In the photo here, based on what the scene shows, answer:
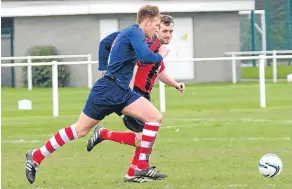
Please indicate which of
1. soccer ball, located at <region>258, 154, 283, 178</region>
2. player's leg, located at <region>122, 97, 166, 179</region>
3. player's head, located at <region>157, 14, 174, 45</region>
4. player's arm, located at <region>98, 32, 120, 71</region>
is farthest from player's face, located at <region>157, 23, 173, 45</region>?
soccer ball, located at <region>258, 154, 283, 178</region>

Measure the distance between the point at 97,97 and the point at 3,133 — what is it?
7904 millimetres

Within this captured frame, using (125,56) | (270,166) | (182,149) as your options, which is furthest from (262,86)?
(125,56)

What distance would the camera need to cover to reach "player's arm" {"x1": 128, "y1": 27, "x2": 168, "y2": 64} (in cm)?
1043

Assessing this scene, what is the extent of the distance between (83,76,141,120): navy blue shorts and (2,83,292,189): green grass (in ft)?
2.60

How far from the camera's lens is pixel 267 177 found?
1105 cm

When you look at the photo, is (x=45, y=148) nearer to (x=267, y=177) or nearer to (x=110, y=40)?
(x=110, y=40)

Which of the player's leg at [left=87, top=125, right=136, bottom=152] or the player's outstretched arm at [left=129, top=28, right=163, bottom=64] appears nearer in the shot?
the player's outstretched arm at [left=129, top=28, right=163, bottom=64]

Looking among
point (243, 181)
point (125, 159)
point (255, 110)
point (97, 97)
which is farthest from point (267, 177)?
point (255, 110)

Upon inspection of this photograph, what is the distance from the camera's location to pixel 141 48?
34.3ft

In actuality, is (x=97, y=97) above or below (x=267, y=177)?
above

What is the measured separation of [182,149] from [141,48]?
4613 mm

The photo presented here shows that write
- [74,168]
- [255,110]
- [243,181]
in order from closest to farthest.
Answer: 1. [243,181]
2. [74,168]
3. [255,110]

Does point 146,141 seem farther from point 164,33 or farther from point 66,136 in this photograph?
point 164,33

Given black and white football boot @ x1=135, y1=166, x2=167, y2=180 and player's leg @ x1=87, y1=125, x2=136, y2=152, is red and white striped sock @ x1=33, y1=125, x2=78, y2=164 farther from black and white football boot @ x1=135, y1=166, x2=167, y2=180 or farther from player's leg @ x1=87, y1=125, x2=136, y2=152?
player's leg @ x1=87, y1=125, x2=136, y2=152
